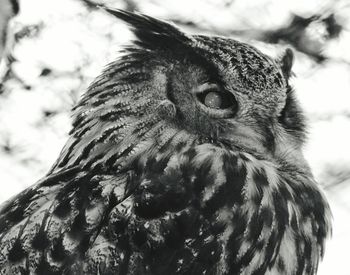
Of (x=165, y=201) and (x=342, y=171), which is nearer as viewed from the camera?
(x=165, y=201)

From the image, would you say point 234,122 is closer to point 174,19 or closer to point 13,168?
point 174,19

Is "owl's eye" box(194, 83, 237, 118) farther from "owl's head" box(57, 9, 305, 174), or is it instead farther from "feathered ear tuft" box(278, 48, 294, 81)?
"feathered ear tuft" box(278, 48, 294, 81)

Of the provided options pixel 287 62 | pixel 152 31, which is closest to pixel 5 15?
pixel 152 31

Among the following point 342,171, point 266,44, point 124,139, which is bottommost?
point 124,139

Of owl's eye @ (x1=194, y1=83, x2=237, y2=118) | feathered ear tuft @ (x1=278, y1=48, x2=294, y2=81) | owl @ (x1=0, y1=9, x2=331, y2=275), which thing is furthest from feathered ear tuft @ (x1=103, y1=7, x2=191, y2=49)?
feathered ear tuft @ (x1=278, y1=48, x2=294, y2=81)

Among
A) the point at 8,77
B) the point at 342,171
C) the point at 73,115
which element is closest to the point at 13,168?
the point at 8,77

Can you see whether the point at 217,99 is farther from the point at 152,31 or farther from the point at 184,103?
the point at 152,31

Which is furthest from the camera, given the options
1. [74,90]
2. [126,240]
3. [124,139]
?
[74,90]

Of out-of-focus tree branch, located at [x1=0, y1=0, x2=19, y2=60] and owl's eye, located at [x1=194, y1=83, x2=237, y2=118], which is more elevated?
owl's eye, located at [x1=194, y1=83, x2=237, y2=118]

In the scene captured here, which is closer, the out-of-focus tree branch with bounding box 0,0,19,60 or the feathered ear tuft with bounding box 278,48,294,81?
the out-of-focus tree branch with bounding box 0,0,19,60
